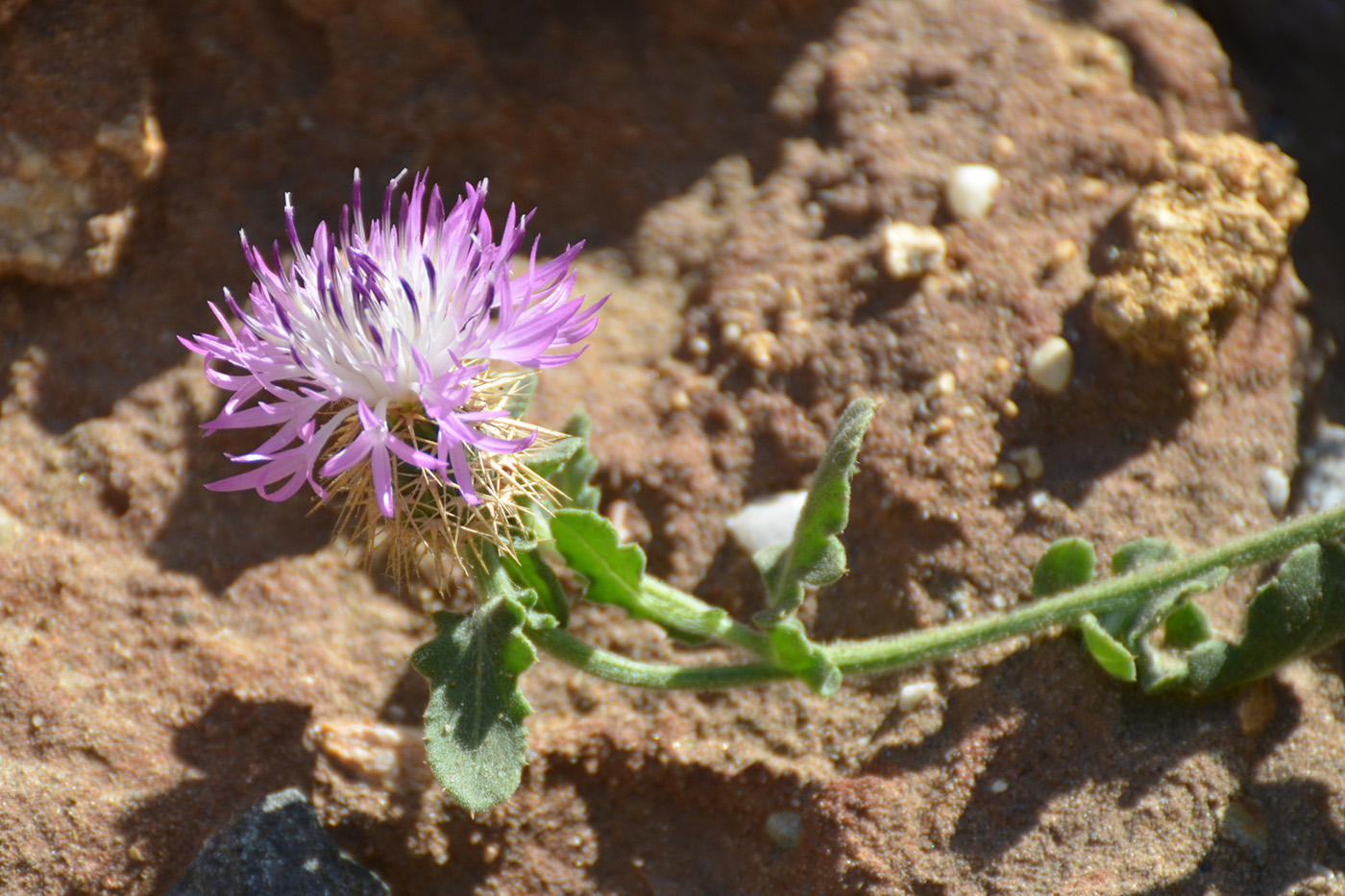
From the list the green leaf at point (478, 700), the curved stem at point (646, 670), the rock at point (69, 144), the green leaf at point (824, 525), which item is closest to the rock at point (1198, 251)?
the green leaf at point (824, 525)

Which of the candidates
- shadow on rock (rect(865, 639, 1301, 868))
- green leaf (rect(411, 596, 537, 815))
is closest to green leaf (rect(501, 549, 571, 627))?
green leaf (rect(411, 596, 537, 815))

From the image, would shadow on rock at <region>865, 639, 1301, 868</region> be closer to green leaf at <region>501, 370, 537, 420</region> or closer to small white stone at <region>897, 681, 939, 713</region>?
small white stone at <region>897, 681, 939, 713</region>

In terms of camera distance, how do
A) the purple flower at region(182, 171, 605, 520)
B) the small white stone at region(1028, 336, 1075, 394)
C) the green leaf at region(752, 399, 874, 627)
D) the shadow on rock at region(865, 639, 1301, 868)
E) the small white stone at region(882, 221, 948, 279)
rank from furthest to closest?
the small white stone at region(882, 221, 948, 279) < the small white stone at region(1028, 336, 1075, 394) < the shadow on rock at region(865, 639, 1301, 868) < the green leaf at region(752, 399, 874, 627) < the purple flower at region(182, 171, 605, 520)

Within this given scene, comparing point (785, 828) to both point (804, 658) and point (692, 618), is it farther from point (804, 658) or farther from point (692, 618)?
point (692, 618)

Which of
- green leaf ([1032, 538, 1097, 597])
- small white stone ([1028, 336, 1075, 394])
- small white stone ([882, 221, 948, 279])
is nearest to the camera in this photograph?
green leaf ([1032, 538, 1097, 597])

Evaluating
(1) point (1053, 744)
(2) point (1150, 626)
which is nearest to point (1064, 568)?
(2) point (1150, 626)

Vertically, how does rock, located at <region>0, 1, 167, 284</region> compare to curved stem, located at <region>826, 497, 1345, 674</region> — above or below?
above

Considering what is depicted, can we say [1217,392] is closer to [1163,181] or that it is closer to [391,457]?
[1163,181]

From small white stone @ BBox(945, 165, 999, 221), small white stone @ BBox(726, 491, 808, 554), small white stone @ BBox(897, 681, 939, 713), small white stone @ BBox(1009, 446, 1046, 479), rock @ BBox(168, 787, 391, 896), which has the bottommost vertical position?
rock @ BBox(168, 787, 391, 896)
